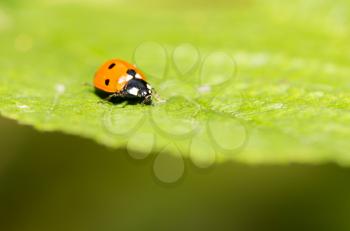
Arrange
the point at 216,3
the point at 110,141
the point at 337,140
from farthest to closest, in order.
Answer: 1. the point at 216,3
2. the point at 110,141
3. the point at 337,140

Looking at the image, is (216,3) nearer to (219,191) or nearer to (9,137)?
(219,191)

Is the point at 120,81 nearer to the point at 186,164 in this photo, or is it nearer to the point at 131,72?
the point at 131,72

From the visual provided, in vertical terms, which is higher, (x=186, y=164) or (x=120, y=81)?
(x=120, y=81)

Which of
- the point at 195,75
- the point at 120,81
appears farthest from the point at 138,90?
the point at 195,75

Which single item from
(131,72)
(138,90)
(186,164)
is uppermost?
(131,72)

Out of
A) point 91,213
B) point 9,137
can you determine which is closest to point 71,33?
point 9,137

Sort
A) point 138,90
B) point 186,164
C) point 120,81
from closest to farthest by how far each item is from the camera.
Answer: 1. point 138,90
2. point 120,81
3. point 186,164

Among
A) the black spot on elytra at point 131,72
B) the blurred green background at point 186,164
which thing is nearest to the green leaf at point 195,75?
the blurred green background at point 186,164
